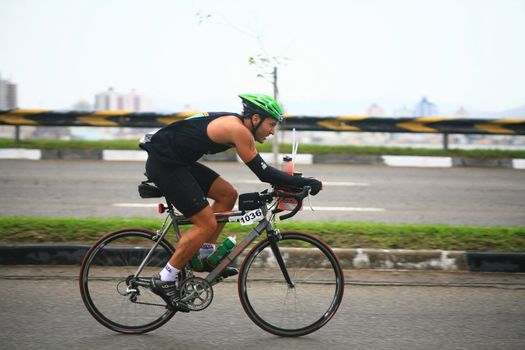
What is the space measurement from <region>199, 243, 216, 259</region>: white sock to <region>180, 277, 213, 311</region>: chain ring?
0.18m

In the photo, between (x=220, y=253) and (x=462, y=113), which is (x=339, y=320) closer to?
(x=220, y=253)

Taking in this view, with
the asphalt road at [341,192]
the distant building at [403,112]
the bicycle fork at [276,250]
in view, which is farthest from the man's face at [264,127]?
the distant building at [403,112]

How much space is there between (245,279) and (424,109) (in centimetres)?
1406

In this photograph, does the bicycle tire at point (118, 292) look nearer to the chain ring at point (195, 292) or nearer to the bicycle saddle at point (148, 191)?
the chain ring at point (195, 292)

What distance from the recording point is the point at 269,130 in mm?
4324

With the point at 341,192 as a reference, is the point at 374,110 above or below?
above

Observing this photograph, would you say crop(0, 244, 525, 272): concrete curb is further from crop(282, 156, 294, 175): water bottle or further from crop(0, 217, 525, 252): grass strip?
crop(282, 156, 294, 175): water bottle

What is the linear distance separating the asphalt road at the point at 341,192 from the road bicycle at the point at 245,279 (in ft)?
13.6

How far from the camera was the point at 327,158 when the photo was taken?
1586cm

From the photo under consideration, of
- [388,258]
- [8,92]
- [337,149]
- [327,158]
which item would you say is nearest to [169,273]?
[388,258]

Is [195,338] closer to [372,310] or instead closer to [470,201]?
[372,310]

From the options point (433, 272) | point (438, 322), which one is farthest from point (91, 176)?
point (438, 322)

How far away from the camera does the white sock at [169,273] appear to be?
4.37m

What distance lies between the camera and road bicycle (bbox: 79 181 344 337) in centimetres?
441
